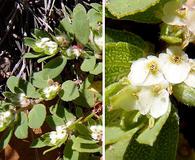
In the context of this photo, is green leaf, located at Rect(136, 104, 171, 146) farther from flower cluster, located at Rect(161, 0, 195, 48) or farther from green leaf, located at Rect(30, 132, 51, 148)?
green leaf, located at Rect(30, 132, 51, 148)

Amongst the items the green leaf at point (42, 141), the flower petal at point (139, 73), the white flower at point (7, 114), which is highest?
the flower petal at point (139, 73)

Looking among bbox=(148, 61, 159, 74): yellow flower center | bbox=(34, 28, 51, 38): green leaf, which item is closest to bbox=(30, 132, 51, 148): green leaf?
bbox=(34, 28, 51, 38): green leaf

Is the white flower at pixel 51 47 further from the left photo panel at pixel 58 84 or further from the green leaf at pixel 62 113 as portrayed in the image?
the green leaf at pixel 62 113

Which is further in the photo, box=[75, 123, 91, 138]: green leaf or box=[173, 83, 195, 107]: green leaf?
box=[75, 123, 91, 138]: green leaf

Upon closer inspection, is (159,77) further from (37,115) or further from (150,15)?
(37,115)

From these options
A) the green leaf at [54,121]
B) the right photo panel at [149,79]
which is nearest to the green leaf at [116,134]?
the right photo panel at [149,79]

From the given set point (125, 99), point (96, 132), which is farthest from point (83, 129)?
point (125, 99)
